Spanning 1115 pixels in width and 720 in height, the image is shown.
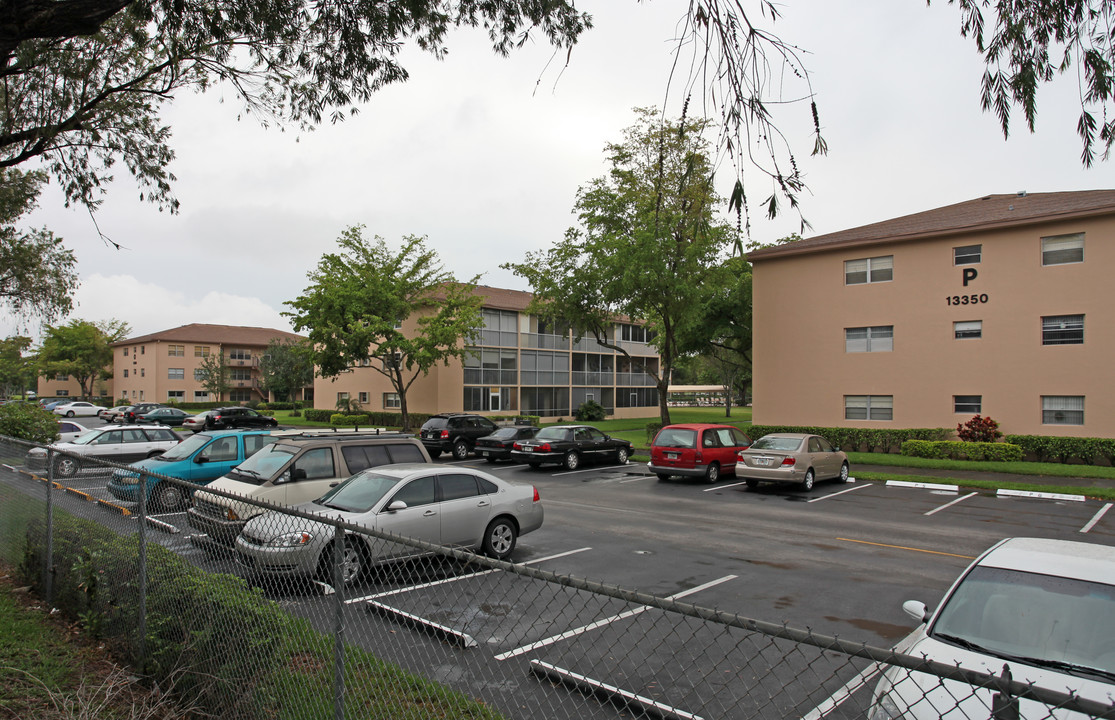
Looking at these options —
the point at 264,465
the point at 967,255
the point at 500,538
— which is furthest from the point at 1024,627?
the point at 967,255

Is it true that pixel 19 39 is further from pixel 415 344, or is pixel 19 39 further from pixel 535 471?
pixel 415 344

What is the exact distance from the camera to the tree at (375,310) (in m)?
36.2

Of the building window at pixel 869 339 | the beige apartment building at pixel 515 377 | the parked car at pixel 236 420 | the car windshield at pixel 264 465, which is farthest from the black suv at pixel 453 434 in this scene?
the parked car at pixel 236 420

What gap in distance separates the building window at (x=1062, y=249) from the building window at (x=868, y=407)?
700 centimetres

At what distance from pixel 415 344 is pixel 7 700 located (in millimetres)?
32490

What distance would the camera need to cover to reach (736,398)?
10588 cm

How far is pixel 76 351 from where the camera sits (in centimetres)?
7394

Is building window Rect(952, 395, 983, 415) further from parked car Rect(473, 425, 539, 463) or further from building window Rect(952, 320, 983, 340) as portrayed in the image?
parked car Rect(473, 425, 539, 463)

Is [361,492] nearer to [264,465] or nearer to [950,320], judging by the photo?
[264,465]

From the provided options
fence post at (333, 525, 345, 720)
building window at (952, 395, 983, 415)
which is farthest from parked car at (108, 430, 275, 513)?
building window at (952, 395, 983, 415)

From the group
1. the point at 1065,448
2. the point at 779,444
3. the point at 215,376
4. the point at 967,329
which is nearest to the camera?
the point at 779,444

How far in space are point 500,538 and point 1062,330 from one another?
74.4 ft

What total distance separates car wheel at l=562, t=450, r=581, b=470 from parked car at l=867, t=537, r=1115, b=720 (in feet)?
59.4

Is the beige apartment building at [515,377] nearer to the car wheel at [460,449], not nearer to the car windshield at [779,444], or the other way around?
the car wheel at [460,449]
